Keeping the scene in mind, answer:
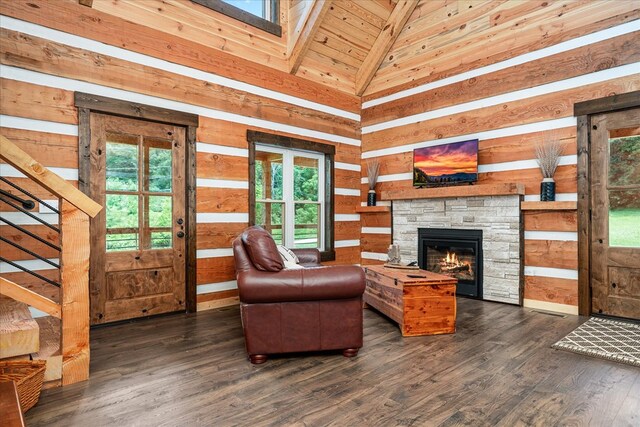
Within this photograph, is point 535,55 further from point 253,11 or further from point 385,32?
point 253,11

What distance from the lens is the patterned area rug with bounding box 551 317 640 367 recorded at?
2674mm

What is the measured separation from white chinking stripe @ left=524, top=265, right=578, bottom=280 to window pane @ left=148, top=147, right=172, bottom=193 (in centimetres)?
422

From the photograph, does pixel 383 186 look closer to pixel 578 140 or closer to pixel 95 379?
pixel 578 140

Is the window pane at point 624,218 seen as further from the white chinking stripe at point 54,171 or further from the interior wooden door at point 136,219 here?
the white chinking stripe at point 54,171

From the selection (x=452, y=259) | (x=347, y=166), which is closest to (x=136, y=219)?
(x=347, y=166)

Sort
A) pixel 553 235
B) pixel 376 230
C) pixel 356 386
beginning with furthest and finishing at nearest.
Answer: pixel 376 230
pixel 553 235
pixel 356 386

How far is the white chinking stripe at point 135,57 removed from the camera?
3133mm

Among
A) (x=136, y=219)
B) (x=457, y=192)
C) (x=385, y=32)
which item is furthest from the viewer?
(x=385, y=32)

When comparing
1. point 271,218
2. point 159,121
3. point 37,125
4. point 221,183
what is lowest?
point 271,218

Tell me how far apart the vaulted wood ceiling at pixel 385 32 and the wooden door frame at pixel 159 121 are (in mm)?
896

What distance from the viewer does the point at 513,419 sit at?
6.12 feet

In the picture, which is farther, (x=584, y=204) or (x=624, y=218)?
(x=584, y=204)

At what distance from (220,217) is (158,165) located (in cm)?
90

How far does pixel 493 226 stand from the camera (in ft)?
14.6
